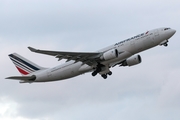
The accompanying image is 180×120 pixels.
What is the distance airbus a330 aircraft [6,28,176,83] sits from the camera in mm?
58688

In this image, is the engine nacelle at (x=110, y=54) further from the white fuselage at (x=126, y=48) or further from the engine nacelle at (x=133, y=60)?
the engine nacelle at (x=133, y=60)

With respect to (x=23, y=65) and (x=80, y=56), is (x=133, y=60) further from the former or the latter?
(x=23, y=65)

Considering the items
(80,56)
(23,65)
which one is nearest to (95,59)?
(80,56)

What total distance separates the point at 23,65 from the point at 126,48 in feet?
54.8

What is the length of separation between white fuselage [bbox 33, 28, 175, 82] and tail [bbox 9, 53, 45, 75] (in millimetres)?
4796

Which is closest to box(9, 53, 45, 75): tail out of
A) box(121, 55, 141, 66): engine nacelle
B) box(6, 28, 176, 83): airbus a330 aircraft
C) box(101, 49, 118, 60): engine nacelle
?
box(6, 28, 176, 83): airbus a330 aircraft

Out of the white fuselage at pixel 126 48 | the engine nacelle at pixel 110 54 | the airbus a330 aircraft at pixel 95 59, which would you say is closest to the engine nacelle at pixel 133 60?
the airbus a330 aircraft at pixel 95 59

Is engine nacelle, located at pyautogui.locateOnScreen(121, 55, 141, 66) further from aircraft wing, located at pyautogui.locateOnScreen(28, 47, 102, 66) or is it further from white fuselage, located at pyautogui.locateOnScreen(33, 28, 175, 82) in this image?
aircraft wing, located at pyautogui.locateOnScreen(28, 47, 102, 66)

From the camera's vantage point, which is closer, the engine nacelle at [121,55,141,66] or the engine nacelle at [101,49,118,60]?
the engine nacelle at [101,49,118,60]

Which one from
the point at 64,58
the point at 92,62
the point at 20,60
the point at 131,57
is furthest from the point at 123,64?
the point at 20,60

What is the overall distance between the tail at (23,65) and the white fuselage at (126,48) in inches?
189

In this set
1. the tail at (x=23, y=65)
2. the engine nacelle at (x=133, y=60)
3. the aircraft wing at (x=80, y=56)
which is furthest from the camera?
the tail at (x=23, y=65)

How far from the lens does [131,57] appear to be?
215 feet

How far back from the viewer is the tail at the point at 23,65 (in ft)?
219
